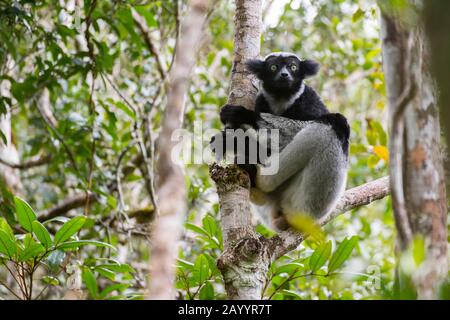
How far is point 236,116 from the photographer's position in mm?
3869

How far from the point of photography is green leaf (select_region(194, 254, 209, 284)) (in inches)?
140

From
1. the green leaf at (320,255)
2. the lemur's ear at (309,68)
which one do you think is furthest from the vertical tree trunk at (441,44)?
the lemur's ear at (309,68)

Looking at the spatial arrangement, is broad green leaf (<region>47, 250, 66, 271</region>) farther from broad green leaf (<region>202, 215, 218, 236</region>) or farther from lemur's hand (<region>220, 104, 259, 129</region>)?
lemur's hand (<region>220, 104, 259, 129</region>)

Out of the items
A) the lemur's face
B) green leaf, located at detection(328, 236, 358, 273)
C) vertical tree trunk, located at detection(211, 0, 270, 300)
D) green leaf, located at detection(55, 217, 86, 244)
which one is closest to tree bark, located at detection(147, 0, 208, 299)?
vertical tree trunk, located at detection(211, 0, 270, 300)

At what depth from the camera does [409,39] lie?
1719 mm

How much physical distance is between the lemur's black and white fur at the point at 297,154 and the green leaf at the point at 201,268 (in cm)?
85

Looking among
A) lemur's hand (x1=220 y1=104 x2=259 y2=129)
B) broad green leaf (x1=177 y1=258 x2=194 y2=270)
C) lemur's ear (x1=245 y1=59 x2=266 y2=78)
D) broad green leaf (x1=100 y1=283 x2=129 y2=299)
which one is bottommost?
broad green leaf (x1=100 y1=283 x2=129 y2=299)

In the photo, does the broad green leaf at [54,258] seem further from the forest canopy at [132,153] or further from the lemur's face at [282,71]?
the lemur's face at [282,71]

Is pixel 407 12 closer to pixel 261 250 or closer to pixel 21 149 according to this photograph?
pixel 261 250

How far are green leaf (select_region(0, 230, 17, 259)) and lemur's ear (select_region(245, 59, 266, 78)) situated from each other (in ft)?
6.66

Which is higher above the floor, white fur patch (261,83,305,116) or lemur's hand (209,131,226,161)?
white fur patch (261,83,305,116)

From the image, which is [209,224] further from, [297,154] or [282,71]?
[282,71]

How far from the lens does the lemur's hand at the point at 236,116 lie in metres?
3.80

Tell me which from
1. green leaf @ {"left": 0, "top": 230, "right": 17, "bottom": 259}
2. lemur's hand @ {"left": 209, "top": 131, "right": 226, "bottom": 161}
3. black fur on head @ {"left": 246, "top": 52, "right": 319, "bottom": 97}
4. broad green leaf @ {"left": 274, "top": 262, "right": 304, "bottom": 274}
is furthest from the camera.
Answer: black fur on head @ {"left": 246, "top": 52, "right": 319, "bottom": 97}
